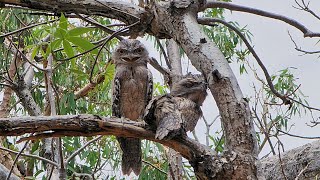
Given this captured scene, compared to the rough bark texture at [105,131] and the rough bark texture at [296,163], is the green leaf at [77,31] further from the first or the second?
the rough bark texture at [296,163]

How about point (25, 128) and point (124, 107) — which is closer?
point (25, 128)

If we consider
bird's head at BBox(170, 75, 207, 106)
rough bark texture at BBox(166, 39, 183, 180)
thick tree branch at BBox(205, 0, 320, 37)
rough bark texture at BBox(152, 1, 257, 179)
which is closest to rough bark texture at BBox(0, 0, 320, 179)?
rough bark texture at BBox(152, 1, 257, 179)

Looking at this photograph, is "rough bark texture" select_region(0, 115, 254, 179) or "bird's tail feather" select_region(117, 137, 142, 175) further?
"bird's tail feather" select_region(117, 137, 142, 175)

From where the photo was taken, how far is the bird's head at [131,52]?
328cm

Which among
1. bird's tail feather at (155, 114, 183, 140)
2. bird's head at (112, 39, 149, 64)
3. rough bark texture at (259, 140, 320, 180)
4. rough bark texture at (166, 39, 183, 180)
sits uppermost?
bird's head at (112, 39, 149, 64)

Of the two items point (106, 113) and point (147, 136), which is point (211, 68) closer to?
point (147, 136)

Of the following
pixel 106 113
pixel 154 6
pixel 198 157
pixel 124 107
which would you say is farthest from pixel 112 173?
pixel 198 157

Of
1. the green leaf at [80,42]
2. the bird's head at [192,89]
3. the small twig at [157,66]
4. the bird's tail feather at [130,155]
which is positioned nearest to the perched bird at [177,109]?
the bird's head at [192,89]

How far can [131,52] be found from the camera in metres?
3.29

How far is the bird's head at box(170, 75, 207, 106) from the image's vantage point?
8.20 feet

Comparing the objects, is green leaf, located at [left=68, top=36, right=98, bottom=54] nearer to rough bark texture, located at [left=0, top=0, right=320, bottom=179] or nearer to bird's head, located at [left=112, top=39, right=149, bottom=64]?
rough bark texture, located at [left=0, top=0, right=320, bottom=179]

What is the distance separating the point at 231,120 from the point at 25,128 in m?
0.64

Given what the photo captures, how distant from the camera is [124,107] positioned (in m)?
3.29

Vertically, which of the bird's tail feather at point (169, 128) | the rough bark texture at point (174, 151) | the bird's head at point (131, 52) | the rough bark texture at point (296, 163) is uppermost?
the bird's head at point (131, 52)
